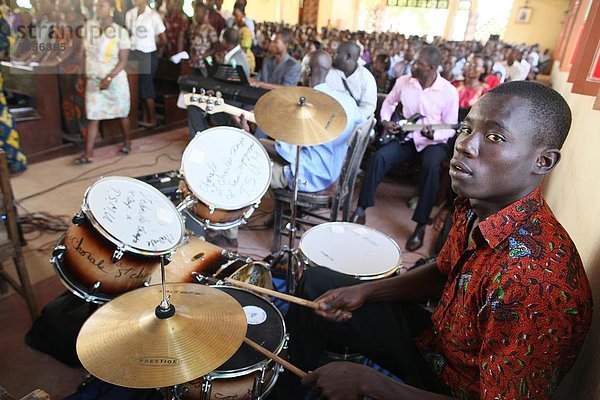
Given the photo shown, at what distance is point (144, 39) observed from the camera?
16.1ft

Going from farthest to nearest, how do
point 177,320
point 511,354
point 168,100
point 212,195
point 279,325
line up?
point 168,100 < point 212,195 < point 279,325 < point 177,320 < point 511,354

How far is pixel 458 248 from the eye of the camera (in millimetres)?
1321

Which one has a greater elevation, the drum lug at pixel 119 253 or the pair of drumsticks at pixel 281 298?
the drum lug at pixel 119 253

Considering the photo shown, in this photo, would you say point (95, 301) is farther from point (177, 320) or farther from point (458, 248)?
point (458, 248)

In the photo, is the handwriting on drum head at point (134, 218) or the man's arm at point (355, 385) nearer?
the man's arm at point (355, 385)

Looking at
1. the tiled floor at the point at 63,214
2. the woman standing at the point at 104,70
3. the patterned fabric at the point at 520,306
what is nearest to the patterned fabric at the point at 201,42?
the tiled floor at the point at 63,214

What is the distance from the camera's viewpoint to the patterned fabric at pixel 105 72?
4.06 m

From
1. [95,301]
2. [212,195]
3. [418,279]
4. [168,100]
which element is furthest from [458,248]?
[168,100]

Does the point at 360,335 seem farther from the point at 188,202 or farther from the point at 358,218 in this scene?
the point at 358,218

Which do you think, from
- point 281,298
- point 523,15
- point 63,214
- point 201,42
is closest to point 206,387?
point 281,298

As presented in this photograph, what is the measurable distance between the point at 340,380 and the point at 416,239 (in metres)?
2.27

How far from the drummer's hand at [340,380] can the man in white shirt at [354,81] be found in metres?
2.84

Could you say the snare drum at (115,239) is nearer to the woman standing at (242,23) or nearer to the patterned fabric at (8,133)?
the patterned fabric at (8,133)

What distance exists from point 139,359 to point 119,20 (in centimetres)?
449
